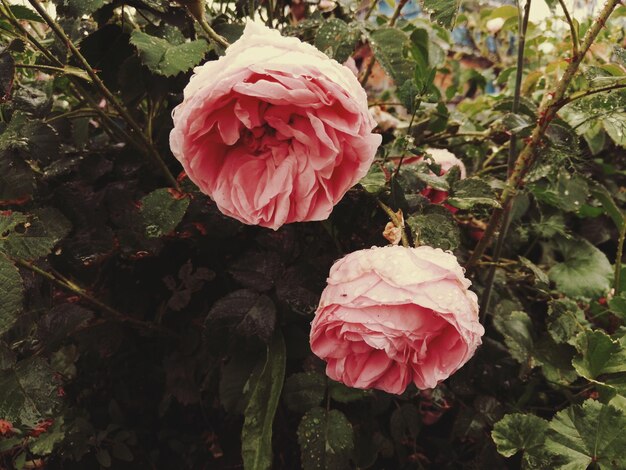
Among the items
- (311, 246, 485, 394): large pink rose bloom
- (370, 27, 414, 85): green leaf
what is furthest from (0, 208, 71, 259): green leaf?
(370, 27, 414, 85): green leaf

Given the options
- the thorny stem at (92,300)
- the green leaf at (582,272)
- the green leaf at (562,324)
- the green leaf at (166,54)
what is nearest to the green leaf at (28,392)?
the thorny stem at (92,300)

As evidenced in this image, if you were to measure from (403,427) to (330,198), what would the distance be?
0.43m

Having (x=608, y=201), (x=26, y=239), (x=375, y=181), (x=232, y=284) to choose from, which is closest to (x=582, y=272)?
(x=608, y=201)

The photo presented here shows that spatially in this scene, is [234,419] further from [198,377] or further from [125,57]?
[125,57]

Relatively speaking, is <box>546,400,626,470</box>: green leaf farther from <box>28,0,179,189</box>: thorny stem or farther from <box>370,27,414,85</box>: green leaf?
<box>28,0,179,189</box>: thorny stem

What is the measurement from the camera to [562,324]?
0.62m

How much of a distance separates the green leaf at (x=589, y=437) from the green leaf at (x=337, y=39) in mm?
522

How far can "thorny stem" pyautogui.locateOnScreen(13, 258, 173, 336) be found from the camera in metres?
0.59

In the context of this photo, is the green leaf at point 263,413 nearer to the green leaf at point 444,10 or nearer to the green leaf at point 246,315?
the green leaf at point 246,315

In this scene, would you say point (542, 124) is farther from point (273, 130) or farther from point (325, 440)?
point (325, 440)

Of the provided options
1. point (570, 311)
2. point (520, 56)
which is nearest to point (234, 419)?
point (570, 311)

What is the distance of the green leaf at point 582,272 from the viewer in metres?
0.80

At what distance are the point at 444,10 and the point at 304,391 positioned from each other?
19.3 inches

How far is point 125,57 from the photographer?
640 mm
